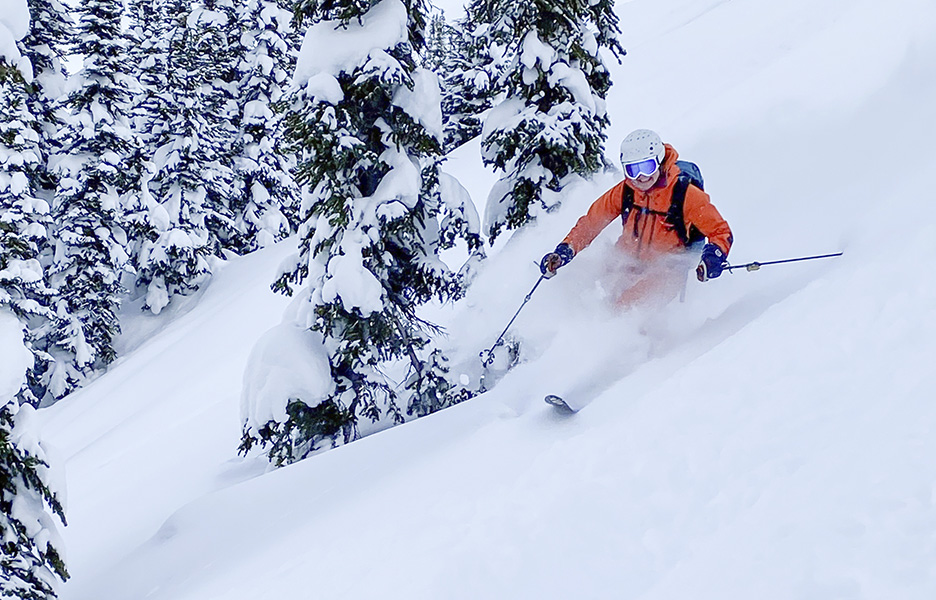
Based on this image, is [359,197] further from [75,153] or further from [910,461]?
[75,153]

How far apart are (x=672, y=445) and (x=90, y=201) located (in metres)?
21.6

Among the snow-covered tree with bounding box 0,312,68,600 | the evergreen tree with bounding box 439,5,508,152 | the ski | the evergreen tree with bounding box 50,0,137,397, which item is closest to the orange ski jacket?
the ski

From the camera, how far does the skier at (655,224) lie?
687 cm

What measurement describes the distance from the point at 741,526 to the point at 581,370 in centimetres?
383

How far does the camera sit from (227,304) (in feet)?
67.5

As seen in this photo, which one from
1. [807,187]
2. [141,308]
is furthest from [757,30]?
[141,308]

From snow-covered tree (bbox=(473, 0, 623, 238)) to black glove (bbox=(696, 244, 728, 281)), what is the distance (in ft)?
11.9

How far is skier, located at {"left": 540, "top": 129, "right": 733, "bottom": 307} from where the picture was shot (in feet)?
22.5

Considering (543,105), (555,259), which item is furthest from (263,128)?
(555,259)

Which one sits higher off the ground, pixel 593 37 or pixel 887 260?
pixel 593 37

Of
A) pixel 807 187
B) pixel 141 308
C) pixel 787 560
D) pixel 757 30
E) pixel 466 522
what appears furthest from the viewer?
pixel 141 308

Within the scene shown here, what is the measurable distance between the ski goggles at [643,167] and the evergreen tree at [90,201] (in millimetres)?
18640

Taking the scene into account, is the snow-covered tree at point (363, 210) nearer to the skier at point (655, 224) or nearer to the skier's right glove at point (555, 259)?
the skier's right glove at point (555, 259)

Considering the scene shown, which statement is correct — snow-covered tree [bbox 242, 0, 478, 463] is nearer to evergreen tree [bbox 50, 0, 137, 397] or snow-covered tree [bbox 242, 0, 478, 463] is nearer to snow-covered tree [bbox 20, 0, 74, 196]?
evergreen tree [bbox 50, 0, 137, 397]
